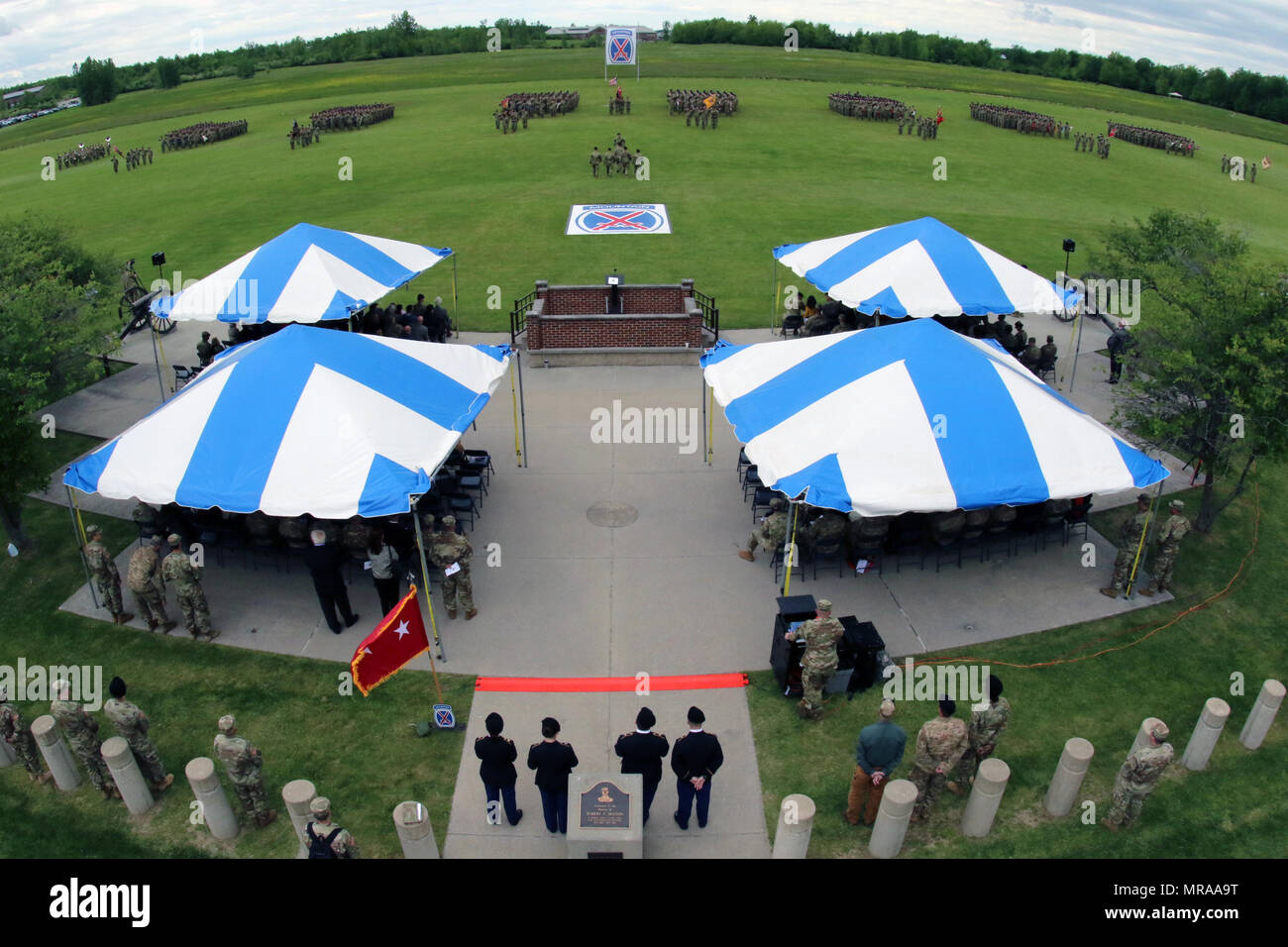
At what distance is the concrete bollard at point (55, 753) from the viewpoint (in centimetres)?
764

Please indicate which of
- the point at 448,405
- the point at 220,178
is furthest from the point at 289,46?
the point at 448,405

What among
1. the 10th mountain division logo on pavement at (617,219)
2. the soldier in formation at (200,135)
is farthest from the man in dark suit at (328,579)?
the soldier in formation at (200,135)

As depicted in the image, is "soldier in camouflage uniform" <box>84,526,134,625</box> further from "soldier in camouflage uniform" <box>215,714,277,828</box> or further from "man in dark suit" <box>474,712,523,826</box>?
"man in dark suit" <box>474,712,523,826</box>

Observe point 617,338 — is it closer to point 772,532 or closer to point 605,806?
point 772,532

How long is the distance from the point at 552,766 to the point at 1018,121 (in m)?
49.4

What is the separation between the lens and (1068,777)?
7.24 meters

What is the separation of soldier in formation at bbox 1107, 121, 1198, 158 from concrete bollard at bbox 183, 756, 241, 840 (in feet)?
170

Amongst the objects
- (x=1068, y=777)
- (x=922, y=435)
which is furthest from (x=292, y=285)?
(x=1068, y=777)

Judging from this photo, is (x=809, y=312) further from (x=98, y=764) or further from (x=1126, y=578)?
(x=98, y=764)

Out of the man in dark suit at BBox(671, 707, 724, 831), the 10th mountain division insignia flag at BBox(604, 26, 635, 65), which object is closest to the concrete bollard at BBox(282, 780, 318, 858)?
the man in dark suit at BBox(671, 707, 724, 831)

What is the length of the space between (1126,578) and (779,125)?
38.4m

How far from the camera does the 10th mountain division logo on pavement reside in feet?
88.5

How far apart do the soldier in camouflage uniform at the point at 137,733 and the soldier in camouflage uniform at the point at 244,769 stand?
2.87 ft

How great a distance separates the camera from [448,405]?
1121 centimetres
